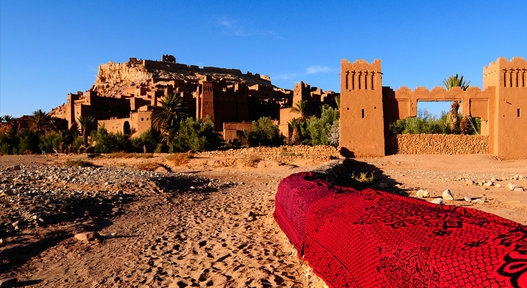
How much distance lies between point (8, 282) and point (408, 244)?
383 cm

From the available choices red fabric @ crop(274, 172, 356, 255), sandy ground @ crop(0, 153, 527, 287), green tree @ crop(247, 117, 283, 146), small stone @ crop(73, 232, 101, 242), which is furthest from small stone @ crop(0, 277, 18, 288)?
green tree @ crop(247, 117, 283, 146)

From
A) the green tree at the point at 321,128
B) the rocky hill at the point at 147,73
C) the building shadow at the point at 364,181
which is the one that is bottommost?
the building shadow at the point at 364,181

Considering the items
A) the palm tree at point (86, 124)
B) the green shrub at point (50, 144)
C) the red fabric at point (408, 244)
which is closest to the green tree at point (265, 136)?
the green shrub at point (50, 144)

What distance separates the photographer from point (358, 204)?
3.09 metres

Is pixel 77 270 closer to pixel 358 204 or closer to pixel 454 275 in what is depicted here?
pixel 358 204

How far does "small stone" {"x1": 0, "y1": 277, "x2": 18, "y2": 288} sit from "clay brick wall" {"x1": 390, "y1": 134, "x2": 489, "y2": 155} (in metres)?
19.8

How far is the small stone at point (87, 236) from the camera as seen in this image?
18.6 ft

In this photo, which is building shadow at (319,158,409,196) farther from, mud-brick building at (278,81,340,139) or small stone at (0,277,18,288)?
mud-brick building at (278,81,340,139)

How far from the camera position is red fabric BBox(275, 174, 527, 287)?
1694 millimetres

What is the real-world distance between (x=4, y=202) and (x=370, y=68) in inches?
682

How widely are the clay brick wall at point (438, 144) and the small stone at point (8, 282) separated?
1984cm

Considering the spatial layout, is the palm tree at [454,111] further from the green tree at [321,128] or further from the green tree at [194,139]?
the green tree at [194,139]

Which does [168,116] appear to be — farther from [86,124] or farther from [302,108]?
[302,108]

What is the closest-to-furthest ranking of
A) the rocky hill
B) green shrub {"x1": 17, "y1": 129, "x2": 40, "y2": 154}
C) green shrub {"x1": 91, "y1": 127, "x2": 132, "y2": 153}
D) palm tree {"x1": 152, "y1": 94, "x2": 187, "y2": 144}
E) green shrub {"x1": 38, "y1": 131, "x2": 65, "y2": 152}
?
green shrub {"x1": 91, "y1": 127, "x2": 132, "y2": 153} < green shrub {"x1": 17, "y1": 129, "x2": 40, "y2": 154} < green shrub {"x1": 38, "y1": 131, "x2": 65, "y2": 152} < palm tree {"x1": 152, "y1": 94, "x2": 187, "y2": 144} < the rocky hill
